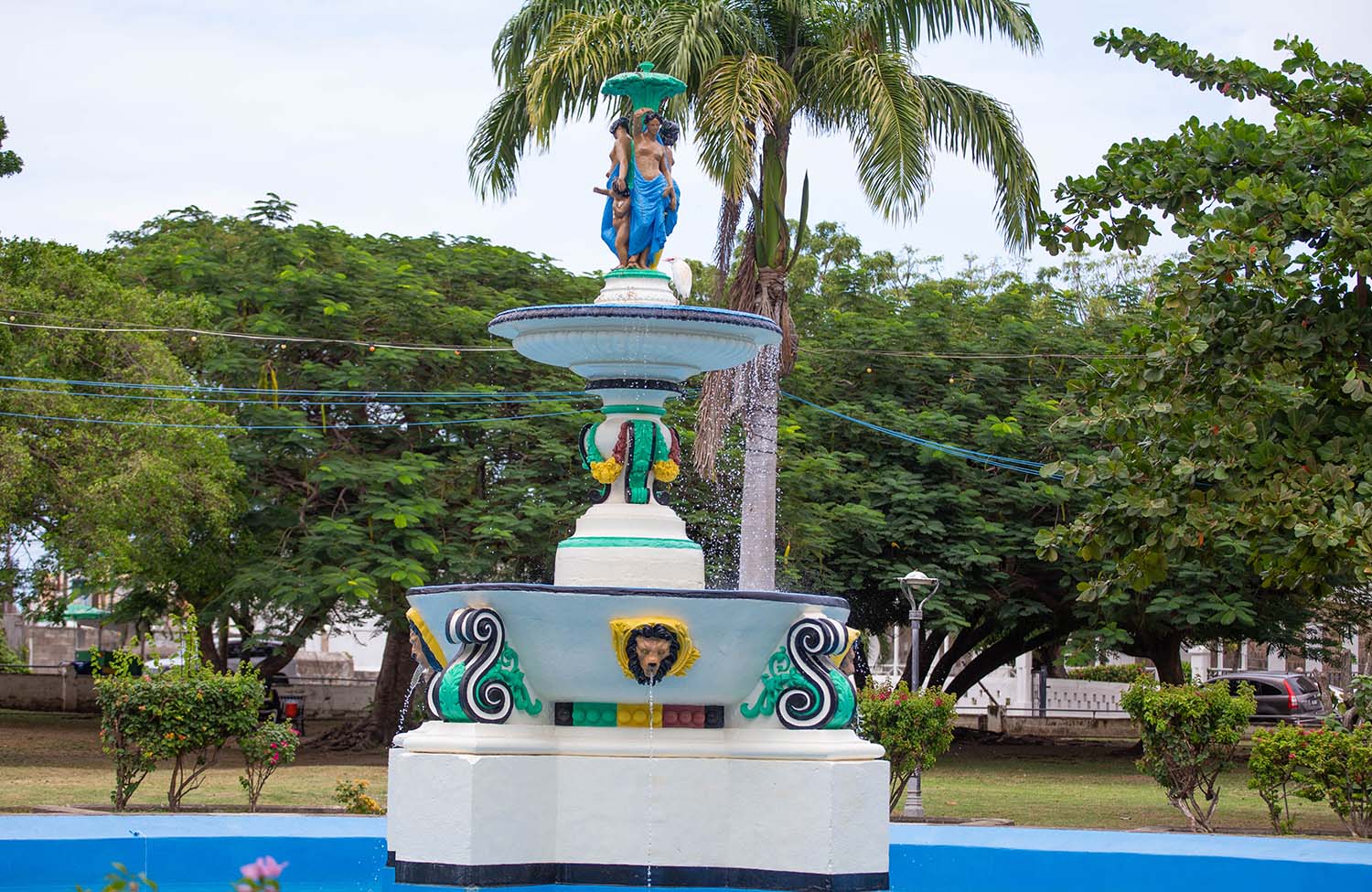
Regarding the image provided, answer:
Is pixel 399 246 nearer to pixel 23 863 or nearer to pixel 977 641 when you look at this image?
pixel 977 641

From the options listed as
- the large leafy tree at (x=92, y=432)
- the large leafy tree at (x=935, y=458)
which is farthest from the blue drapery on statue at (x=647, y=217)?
the large leafy tree at (x=935, y=458)

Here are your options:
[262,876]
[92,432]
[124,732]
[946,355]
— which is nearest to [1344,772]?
[124,732]

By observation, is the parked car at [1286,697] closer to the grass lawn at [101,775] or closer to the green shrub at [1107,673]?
the green shrub at [1107,673]

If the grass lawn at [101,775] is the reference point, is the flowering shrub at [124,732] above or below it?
above

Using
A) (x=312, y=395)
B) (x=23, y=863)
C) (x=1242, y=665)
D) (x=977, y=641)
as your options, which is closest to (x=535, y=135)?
(x=312, y=395)

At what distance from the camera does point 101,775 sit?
1912 centimetres

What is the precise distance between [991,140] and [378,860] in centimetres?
1041

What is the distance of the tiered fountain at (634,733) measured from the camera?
27.7 ft

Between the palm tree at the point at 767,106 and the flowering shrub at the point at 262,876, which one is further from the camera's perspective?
the palm tree at the point at 767,106

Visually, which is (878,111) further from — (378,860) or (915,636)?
(378,860)

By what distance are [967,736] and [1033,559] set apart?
614 cm

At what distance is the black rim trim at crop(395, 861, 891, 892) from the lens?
8.34 m

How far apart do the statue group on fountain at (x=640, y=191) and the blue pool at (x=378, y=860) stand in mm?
3764

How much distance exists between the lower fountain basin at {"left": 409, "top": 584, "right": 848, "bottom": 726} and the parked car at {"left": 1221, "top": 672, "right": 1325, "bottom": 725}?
22338 mm
